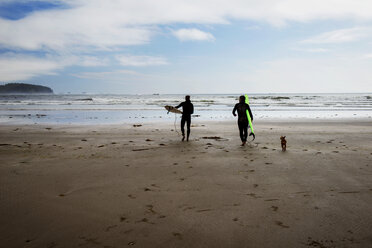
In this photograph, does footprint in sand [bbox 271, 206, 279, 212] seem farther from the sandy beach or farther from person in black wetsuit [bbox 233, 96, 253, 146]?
person in black wetsuit [bbox 233, 96, 253, 146]

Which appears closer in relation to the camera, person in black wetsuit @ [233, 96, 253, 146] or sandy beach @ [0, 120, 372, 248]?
sandy beach @ [0, 120, 372, 248]

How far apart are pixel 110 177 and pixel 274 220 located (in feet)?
10.6

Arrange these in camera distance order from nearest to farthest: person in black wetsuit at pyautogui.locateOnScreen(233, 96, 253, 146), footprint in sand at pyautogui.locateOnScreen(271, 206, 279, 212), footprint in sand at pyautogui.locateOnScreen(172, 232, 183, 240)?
footprint in sand at pyautogui.locateOnScreen(172, 232, 183, 240), footprint in sand at pyautogui.locateOnScreen(271, 206, 279, 212), person in black wetsuit at pyautogui.locateOnScreen(233, 96, 253, 146)

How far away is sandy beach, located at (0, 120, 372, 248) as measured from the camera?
3.03 meters

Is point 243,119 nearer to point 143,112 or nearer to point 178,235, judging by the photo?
point 178,235

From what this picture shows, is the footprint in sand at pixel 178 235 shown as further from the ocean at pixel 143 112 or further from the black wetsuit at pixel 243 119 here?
the ocean at pixel 143 112

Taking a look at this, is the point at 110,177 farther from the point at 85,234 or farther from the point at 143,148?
the point at 143,148

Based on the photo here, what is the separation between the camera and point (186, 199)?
4.09 m

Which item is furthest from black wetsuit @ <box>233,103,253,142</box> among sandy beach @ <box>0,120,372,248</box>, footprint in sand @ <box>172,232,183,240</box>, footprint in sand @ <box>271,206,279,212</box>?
footprint in sand @ <box>172,232,183,240</box>

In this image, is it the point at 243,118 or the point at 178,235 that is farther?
the point at 243,118

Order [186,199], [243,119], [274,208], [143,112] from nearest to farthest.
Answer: [274,208] < [186,199] < [243,119] < [143,112]

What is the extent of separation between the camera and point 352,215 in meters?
3.49

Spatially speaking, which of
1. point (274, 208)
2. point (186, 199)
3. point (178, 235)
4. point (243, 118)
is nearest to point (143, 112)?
point (243, 118)

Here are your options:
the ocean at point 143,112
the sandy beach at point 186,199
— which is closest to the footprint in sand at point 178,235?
the sandy beach at point 186,199
